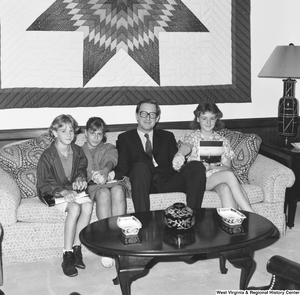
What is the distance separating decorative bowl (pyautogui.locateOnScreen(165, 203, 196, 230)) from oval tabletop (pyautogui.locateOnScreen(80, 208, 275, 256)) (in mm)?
33

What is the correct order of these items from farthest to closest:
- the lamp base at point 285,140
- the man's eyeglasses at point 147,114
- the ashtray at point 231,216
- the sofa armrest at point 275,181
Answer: the lamp base at point 285,140 → the man's eyeglasses at point 147,114 → the sofa armrest at point 275,181 → the ashtray at point 231,216

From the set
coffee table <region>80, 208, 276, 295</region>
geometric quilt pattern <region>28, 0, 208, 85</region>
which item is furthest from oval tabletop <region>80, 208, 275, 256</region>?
geometric quilt pattern <region>28, 0, 208, 85</region>

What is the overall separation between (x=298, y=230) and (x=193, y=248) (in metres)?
1.63

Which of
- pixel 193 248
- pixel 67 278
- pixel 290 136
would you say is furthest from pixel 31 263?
pixel 290 136

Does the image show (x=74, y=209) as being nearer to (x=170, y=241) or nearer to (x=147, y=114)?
(x=170, y=241)

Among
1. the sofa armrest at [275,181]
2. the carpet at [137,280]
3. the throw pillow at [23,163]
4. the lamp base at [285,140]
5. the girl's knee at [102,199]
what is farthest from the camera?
the lamp base at [285,140]

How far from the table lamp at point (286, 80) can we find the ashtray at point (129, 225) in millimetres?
1859

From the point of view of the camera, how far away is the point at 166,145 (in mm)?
3773

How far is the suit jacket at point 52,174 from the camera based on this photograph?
10.6 ft

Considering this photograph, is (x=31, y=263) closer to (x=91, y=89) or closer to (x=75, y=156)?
(x=75, y=156)

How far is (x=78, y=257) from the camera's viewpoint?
123 inches

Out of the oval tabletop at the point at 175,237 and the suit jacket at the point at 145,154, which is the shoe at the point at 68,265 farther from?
the suit jacket at the point at 145,154

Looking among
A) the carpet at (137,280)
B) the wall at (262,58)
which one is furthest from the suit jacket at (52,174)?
the wall at (262,58)

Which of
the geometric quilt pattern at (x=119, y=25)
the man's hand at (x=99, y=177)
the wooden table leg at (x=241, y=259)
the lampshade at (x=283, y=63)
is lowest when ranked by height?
the wooden table leg at (x=241, y=259)
